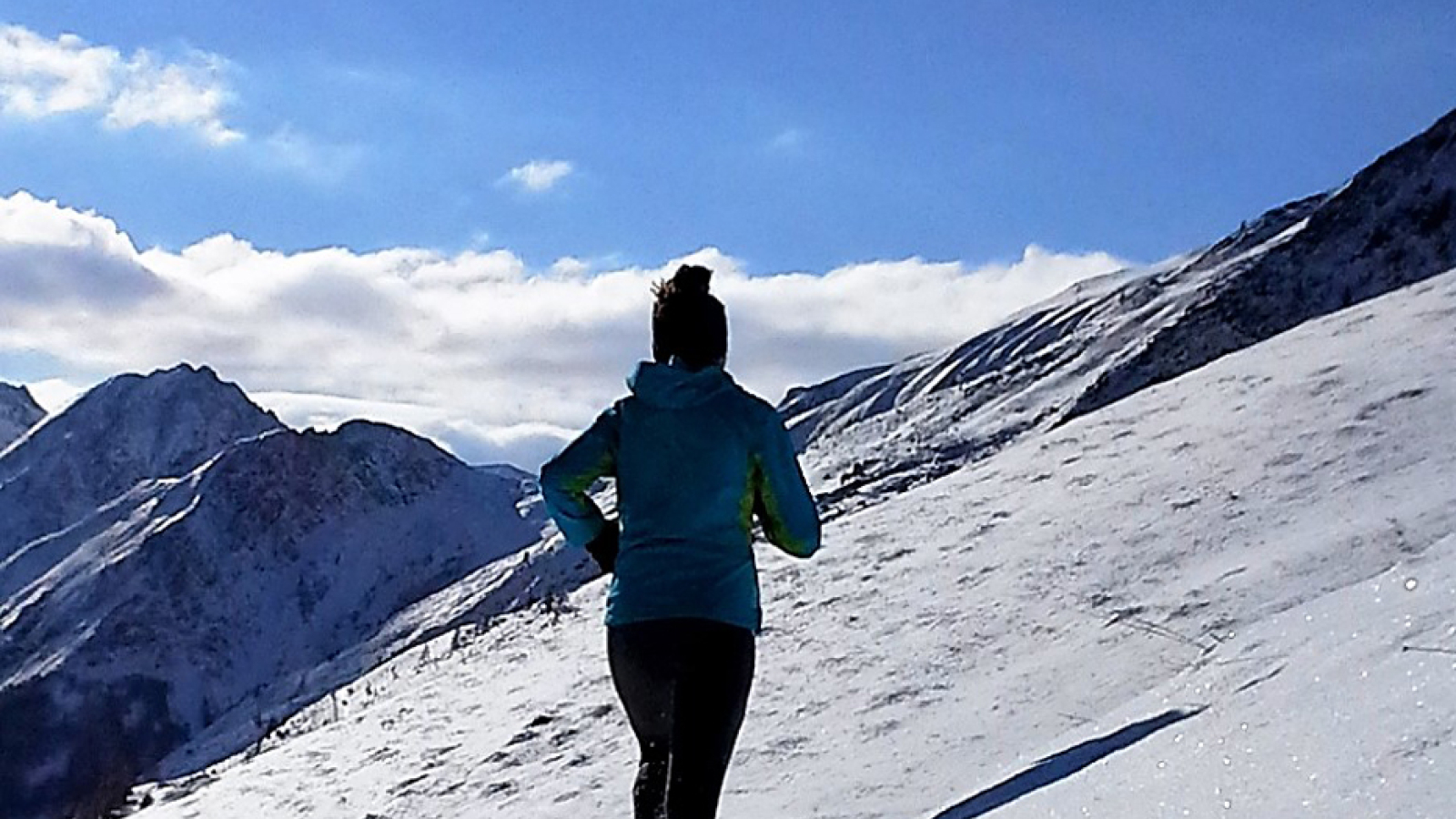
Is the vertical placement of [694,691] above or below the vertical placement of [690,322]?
below

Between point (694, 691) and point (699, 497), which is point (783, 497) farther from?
point (694, 691)

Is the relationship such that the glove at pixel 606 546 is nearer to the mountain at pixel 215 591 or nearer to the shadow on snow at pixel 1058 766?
the shadow on snow at pixel 1058 766

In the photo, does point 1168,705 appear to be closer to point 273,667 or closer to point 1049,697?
point 1049,697

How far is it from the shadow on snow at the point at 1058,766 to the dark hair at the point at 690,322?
2030mm

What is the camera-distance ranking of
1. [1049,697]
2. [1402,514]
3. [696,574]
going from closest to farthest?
1. [696,574]
2. [1049,697]
3. [1402,514]

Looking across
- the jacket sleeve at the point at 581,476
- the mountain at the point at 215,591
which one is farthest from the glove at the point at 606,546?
the mountain at the point at 215,591

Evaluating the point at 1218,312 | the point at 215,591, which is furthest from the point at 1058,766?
the point at 215,591

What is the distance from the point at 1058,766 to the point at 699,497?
2.08 metres

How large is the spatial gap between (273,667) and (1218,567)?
15856 centimetres

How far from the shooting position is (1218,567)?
10180mm

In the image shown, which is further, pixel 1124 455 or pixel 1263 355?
pixel 1263 355

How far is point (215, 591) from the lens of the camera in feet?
560

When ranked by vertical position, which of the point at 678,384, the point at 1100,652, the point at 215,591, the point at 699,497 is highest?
the point at 215,591

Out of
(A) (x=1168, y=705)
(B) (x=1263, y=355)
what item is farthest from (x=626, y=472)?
(B) (x=1263, y=355)
